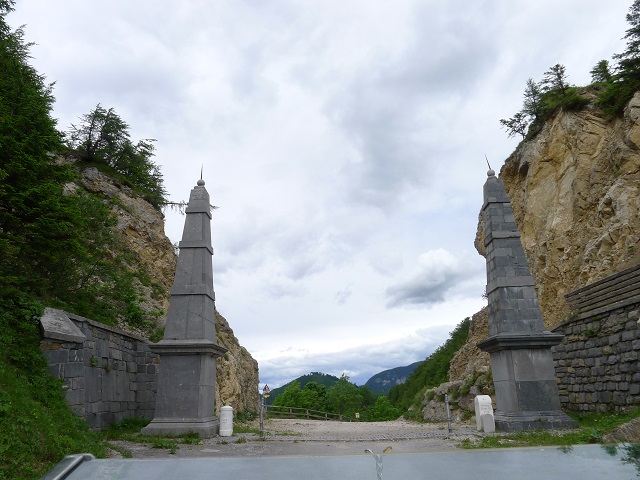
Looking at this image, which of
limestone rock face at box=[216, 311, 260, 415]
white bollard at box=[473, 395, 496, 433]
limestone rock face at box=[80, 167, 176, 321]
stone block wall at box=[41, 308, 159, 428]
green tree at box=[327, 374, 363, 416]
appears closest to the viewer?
stone block wall at box=[41, 308, 159, 428]

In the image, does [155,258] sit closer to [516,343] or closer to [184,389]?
[184,389]

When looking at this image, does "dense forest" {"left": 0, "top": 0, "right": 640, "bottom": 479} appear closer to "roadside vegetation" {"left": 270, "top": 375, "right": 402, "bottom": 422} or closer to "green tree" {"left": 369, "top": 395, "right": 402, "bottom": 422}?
"green tree" {"left": 369, "top": 395, "right": 402, "bottom": 422}

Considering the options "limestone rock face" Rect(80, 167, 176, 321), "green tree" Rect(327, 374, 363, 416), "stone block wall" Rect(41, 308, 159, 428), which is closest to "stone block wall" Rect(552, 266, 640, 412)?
"stone block wall" Rect(41, 308, 159, 428)

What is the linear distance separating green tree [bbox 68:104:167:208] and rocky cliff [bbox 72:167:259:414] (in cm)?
146

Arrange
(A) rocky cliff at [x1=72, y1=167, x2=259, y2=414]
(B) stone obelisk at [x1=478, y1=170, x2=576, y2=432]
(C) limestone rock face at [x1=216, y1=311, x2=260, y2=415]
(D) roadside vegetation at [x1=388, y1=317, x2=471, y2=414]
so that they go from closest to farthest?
1. (B) stone obelisk at [x1=478, y1=170, x2=576, y2=432]
2. (C) limestone rock face at [x1=216, y1=311, x2=260, y2=415]
3. (A) rocky cliff at [x1=72, y1=167, x2=259, y2=414]
4. (D) roadside vegetation at [x1=388, y1=317, x2=471, y2=414]

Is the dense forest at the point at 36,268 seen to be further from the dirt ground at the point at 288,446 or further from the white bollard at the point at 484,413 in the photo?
the white bollard at the point at 484,413

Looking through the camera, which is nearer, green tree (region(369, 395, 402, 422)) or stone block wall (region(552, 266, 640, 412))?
stone block wall (region(552, 266, 640, 412))

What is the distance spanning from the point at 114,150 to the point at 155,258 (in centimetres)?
738

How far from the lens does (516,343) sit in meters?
10.7

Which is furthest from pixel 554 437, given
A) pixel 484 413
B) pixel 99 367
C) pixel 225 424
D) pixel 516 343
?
pixel 99 367

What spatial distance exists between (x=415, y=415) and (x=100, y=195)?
18142 mm

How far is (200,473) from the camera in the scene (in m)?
2.37

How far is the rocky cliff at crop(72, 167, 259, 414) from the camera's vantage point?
62.7ft

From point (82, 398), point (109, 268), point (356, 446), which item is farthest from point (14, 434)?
point (109, 268)
